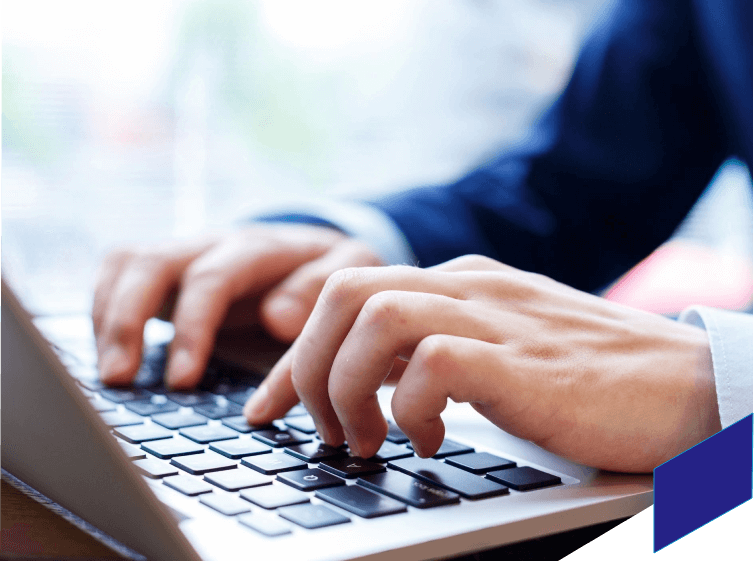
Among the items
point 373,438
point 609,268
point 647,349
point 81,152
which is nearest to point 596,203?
point 609,268

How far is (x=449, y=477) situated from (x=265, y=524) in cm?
10

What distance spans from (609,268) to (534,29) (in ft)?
1.05

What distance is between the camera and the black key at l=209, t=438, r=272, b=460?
1.13ft

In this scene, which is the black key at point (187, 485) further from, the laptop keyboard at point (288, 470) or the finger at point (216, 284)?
the finger at point (216, 284)

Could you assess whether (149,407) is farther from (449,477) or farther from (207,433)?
(449,477)

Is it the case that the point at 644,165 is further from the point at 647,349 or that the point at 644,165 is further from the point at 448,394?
the point at 448,394

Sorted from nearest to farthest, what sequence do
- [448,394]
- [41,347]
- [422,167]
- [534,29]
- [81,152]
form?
[41,347] < [448,394] < [534,29] < [422,167] < [81,152]

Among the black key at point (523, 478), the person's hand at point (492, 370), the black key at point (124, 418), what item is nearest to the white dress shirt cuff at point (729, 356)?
the person's hand at point (492, 370)

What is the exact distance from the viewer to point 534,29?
866mm

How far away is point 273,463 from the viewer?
0.33 metres

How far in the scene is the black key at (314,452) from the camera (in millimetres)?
342

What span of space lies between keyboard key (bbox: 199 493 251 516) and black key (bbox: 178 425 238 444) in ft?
0.31

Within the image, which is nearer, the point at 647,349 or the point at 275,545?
the point at 275,545

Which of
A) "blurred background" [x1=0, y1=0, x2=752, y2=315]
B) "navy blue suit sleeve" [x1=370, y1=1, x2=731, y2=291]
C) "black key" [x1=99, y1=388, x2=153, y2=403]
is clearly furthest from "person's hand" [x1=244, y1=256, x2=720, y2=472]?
"blurred background" [x1=0, y1=0, x2=752, y2=315]
